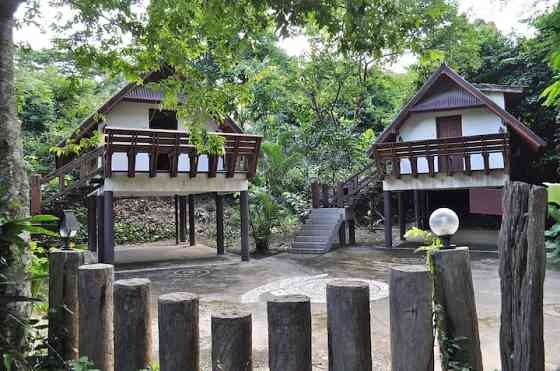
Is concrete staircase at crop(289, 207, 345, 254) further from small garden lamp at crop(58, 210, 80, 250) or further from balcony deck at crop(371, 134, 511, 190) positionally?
small garden lamp at crop(58, 210, 80, 250)

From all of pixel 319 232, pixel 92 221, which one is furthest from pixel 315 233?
pixel 92 221

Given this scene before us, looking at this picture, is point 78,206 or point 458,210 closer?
point 458,210

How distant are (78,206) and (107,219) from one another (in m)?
9.63

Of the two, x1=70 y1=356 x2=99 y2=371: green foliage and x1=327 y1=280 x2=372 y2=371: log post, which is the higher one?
x1=327 y1=280 x2=372 y2=371: log post

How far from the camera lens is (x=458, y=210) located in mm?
17406

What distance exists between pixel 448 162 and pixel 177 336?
1246 centimetres

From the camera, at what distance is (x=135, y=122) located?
13750 millimetres

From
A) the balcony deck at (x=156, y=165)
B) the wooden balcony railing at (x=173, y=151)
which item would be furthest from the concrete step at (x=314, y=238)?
the wooden balcony railing at (x=173, y=151)

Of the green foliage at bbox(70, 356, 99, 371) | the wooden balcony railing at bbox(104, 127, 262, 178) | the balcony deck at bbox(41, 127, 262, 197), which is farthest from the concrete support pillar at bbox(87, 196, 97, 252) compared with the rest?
the green foliage at bbox(70, 356, 99, 371)

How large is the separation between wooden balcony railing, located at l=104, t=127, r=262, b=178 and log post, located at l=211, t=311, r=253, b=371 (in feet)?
24.7

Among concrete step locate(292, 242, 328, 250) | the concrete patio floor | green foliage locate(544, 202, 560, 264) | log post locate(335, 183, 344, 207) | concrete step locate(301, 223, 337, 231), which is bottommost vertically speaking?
the concrete patio floor

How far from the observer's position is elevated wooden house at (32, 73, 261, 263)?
11180 millimetres

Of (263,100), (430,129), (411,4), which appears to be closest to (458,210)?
(430,129)

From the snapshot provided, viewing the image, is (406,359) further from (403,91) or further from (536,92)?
(403,91)
